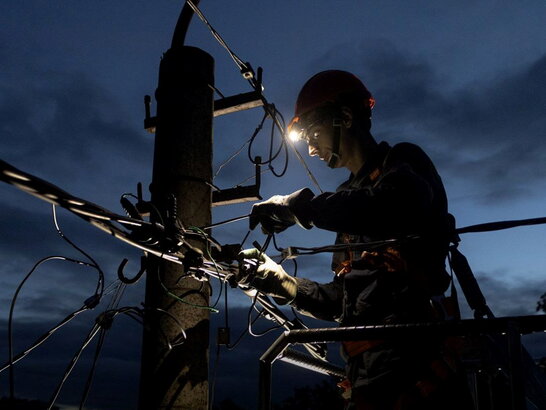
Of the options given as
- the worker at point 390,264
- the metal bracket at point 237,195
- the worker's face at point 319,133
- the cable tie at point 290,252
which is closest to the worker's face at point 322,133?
the worker's face at point 319,133

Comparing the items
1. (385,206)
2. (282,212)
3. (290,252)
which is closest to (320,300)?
(290,252)

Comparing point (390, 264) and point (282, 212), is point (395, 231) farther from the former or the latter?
point (282, 212)

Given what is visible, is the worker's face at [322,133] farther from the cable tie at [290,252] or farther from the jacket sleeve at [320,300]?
Answer: the jacket sleeve at [320,300]

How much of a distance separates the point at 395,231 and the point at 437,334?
1.38 m

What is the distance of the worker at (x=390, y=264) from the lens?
3.44 m

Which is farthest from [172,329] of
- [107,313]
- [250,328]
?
[250,328]

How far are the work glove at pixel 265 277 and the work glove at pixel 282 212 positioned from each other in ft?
0.80

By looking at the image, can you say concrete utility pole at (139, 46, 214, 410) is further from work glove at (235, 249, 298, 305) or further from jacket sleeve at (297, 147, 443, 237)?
jacket sleeve at (297, 147, 443, 237)

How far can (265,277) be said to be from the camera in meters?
4.49

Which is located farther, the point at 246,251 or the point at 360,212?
the point at 246,251

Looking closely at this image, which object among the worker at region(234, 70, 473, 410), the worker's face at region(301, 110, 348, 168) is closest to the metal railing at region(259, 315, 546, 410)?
the worker at region(234, 70, 473, 410)

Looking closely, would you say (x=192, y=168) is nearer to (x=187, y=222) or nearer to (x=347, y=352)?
(x=187, y=222)

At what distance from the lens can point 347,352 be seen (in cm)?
377

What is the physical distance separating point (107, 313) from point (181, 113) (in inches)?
70.4
